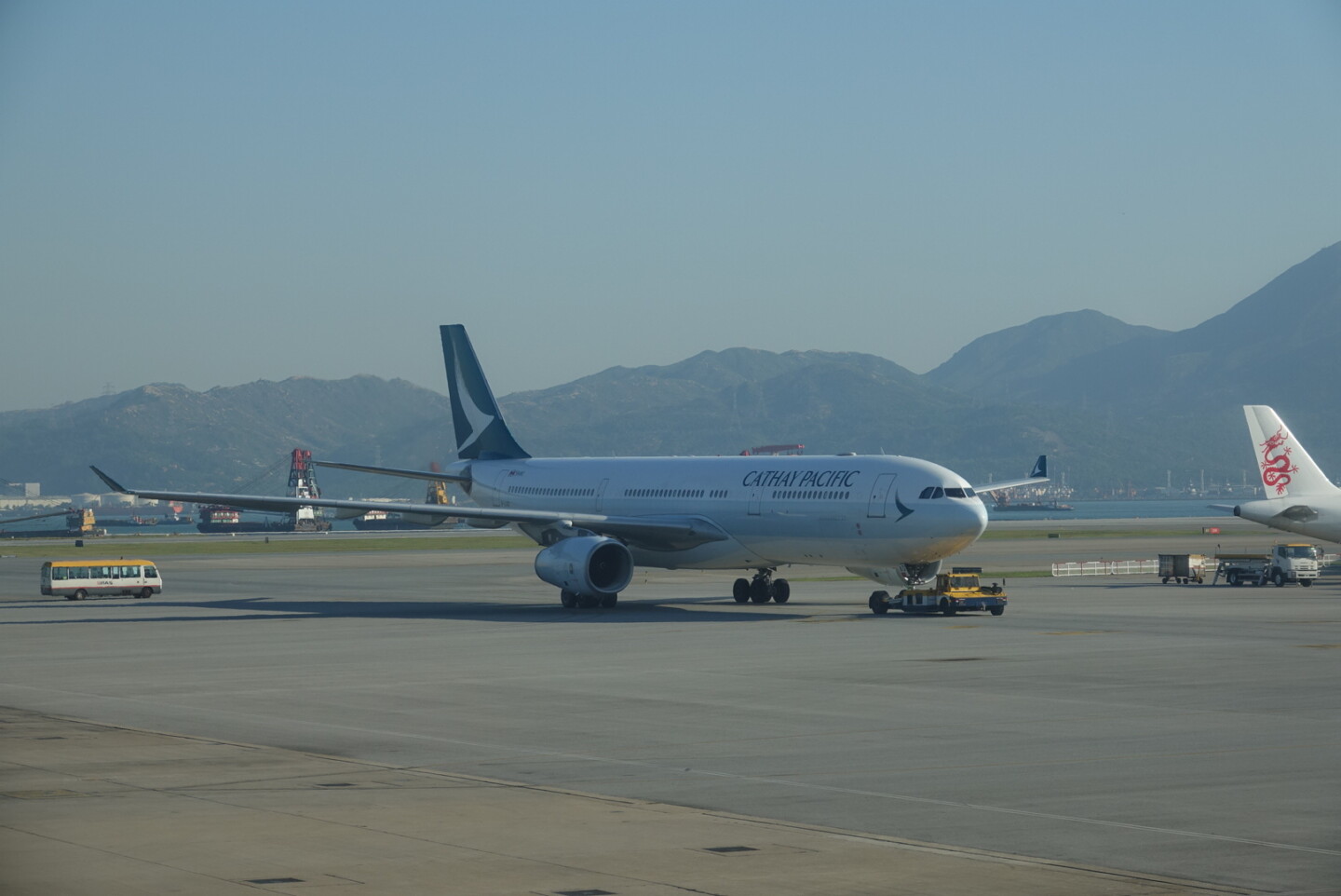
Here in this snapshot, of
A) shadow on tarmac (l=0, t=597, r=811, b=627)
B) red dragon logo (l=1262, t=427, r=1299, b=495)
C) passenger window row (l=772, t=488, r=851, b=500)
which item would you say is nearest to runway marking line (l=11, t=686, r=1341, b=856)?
shadow on tarmac (l=0, t=597, r=811, b=627)

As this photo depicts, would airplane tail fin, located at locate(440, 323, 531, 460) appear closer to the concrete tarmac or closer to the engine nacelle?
the engine nacelle

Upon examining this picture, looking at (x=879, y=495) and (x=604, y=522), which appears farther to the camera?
(x=604, y=522)

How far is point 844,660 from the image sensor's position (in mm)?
33875

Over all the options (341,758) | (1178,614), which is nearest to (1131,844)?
(341,758)

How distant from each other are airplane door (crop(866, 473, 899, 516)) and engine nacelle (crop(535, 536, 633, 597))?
25.9ft

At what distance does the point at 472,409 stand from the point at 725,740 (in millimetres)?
44610

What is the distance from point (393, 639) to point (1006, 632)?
15798 mm

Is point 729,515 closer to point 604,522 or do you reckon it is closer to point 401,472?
point 604,522

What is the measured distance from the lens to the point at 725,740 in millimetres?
22844

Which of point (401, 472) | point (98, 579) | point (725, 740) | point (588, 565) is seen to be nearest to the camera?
point (725, 740)

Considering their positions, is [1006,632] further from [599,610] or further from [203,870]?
[203,870]

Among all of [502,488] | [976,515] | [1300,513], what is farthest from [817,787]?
[1300,513]

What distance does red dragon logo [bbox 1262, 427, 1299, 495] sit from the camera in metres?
65.9

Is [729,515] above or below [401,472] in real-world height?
below
